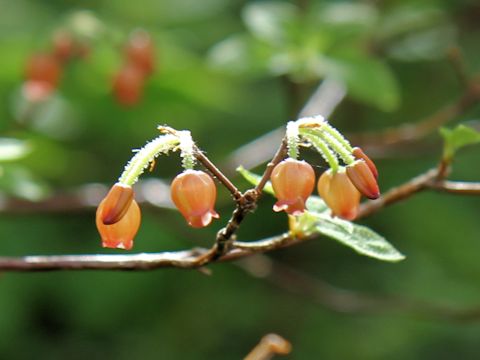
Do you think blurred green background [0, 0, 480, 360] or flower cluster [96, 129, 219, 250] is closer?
flower cluster [96, 129, 219, 250]

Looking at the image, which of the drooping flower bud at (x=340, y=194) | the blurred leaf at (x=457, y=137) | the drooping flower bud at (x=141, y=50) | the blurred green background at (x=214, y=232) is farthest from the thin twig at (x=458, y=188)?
the blurred green background at (x=214, y=232)

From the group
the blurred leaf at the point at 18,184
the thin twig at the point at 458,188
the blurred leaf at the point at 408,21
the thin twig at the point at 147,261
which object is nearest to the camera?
the thin twig at the point at 147,261

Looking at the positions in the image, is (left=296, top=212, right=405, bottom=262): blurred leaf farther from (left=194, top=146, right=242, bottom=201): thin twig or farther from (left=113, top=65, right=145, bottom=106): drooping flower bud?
(left=113, top=65, right=145, bottom=106): drooping flower bud

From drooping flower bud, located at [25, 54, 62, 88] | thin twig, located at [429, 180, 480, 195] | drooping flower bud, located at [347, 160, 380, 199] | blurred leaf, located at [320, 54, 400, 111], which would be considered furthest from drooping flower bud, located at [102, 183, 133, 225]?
drooping flower bud, located at [25, 54, 62, 88]

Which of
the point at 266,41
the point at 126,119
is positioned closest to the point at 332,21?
the point at 266,41

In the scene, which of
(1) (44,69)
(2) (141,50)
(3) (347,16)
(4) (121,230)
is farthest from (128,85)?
(4) (121,230)

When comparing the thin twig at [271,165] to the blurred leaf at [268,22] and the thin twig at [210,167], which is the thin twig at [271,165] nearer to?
the thin twig at [210,167]

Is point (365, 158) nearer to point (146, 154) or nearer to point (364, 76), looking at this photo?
point (146, 154)
